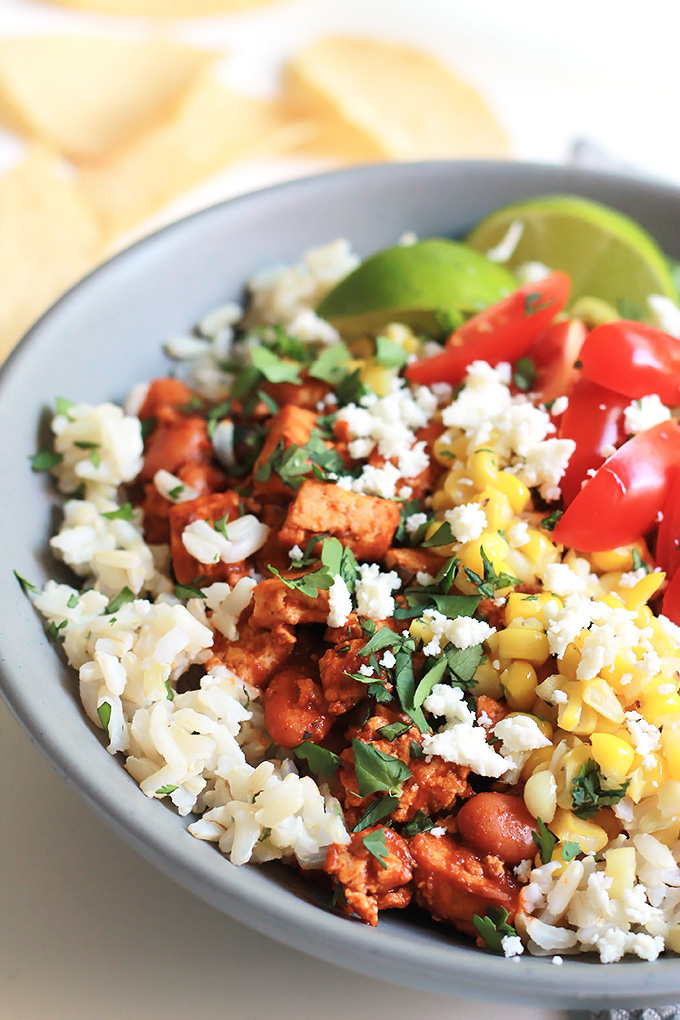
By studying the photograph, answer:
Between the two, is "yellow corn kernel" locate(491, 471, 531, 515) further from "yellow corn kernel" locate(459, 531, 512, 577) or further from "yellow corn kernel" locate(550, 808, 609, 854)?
"yellow corn kernel" locate(550, 808, 609, 854)

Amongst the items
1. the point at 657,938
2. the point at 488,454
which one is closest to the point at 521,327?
the point at 488,454

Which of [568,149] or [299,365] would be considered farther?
[568,149]

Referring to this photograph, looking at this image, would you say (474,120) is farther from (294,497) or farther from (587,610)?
(587,610)

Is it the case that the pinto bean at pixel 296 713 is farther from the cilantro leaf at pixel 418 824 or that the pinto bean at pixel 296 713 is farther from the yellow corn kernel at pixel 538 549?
the yellow corn kernel at pixel 538 549

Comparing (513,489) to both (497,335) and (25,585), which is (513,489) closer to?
(497,335)

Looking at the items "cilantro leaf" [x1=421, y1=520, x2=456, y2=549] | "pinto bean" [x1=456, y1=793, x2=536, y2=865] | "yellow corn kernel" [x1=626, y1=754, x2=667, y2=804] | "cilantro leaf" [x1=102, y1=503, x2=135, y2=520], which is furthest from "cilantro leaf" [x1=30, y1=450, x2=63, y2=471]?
"yellow corn kernel" [x1=626, y1=754, x2=667, y2=804]

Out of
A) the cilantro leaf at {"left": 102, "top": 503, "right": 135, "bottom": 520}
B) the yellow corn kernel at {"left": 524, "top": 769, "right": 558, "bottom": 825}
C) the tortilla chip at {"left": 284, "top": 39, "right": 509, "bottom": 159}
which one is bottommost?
the cilantro leaf at {"left": 102, "top": 503, "right": 135, "bottom": 520}
